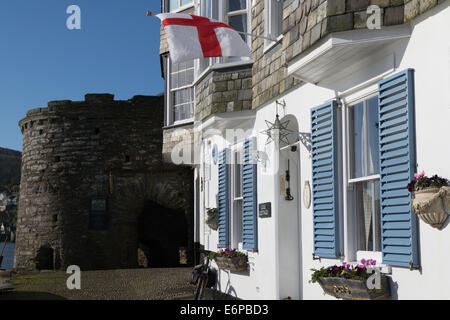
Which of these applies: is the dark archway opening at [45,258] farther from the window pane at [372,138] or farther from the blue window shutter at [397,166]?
the blue window shutter at [397,166]

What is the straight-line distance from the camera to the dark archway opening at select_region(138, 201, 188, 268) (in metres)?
23.8

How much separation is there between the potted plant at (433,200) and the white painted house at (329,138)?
0.12 metres

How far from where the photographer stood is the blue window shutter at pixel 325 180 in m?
6.23

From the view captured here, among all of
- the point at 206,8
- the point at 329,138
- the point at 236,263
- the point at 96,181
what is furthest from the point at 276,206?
the point at 96,181

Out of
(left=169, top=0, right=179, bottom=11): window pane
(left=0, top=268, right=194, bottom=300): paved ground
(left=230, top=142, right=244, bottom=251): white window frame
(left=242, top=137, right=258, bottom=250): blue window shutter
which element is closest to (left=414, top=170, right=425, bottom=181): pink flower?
(left=242, top=137, right=258, bottom=250): blue window shutter

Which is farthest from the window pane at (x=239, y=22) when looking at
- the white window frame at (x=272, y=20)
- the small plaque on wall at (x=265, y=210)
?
the small plaque on wall at (x=265, y=210)

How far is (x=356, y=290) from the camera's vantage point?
536cm

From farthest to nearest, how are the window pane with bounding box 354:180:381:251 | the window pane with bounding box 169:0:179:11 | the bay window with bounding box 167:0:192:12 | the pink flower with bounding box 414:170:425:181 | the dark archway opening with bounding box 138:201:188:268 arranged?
the dark archway opening with bounding box 138:201:188:268 → the window pane with bounding box 169:0:179:11 → the bay window with bounding box 167:0:192:12 → the window pane with bounding box 354:180:381:251 → the pink flower with bounding box 414:170:425:181

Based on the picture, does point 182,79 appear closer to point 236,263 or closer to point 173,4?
point 173,4

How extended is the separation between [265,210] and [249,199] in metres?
0.78

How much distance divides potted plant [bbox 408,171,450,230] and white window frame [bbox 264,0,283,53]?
421 centimetres

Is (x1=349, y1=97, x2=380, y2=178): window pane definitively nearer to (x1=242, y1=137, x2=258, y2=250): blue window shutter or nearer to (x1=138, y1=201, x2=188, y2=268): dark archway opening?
(x1=242, y1=137, x2=258, y2=250): blue window shutter

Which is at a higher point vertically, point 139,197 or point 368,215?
point 139,197

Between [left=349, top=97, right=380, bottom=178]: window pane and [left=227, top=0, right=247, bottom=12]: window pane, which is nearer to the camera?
[left=349, top=97, right=380, bottom=178]: window pane
